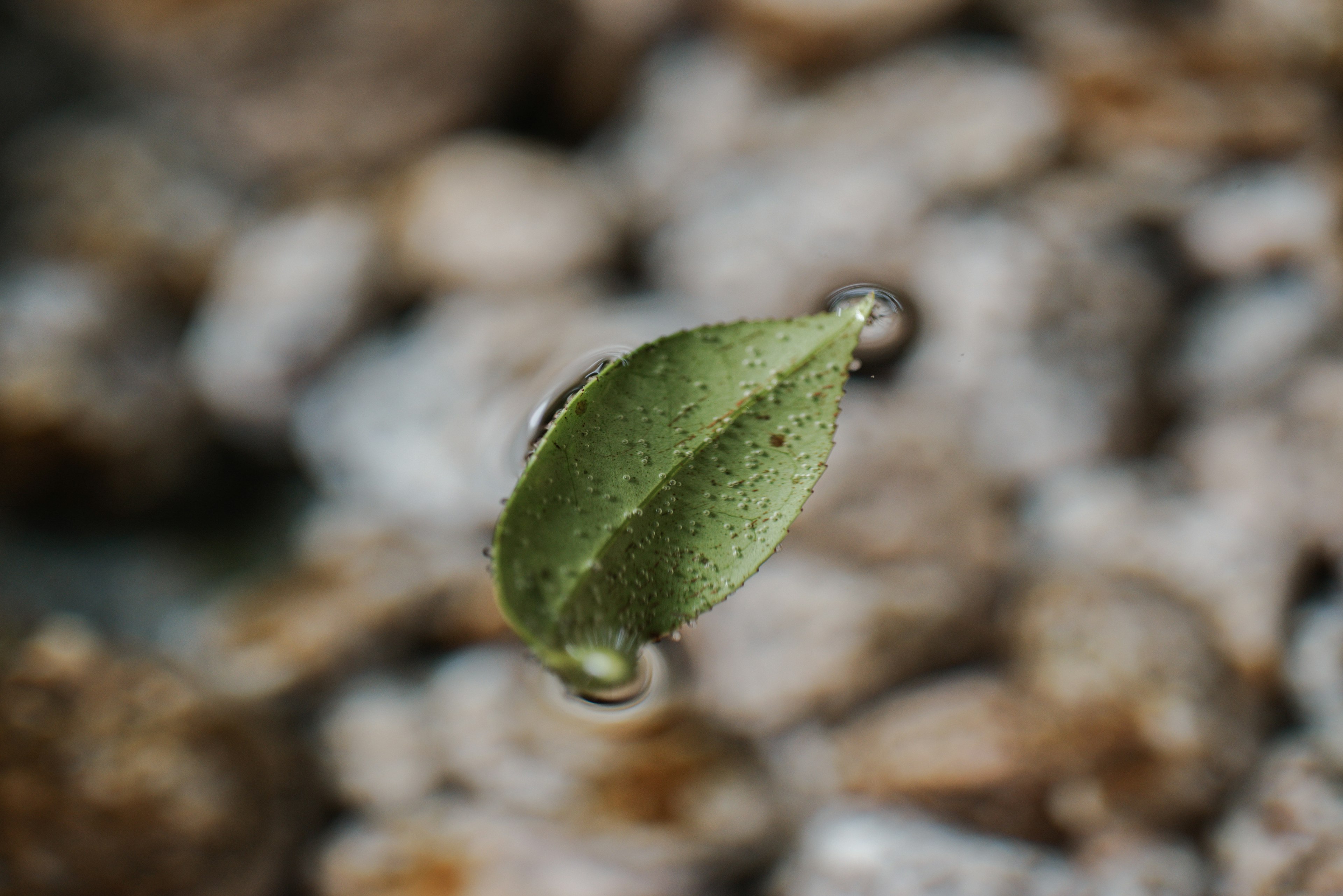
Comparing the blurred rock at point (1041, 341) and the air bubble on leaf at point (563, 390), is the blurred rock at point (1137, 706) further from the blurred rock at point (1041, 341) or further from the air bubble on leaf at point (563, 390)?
the air bubble on leaf at point (563, 390)

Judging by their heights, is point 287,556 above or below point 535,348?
below

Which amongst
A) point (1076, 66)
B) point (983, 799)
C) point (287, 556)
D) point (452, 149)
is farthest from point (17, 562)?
point (1076, 66)

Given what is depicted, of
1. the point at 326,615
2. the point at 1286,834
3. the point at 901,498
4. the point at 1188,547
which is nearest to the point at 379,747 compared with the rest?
the point at 326,615

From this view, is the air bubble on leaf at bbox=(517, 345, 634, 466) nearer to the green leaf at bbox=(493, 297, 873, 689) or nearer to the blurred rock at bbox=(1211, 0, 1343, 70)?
the green leaf at bbox=(493, 297, 873, 689)

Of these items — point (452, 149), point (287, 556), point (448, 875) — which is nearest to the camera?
point (448, 875)

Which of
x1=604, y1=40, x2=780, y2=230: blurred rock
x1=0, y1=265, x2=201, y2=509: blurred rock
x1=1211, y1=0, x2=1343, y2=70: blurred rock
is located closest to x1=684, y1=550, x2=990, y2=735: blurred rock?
x1=604, y1=40, x2=780, y2=230: blurred rock

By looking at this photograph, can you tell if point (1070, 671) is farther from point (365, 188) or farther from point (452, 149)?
point (365, 188)

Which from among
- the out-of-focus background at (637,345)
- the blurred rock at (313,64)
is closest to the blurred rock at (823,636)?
the out-of-focus background at (637,345)

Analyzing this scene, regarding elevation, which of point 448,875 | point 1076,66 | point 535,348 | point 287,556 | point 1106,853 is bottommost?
point 1106,853
